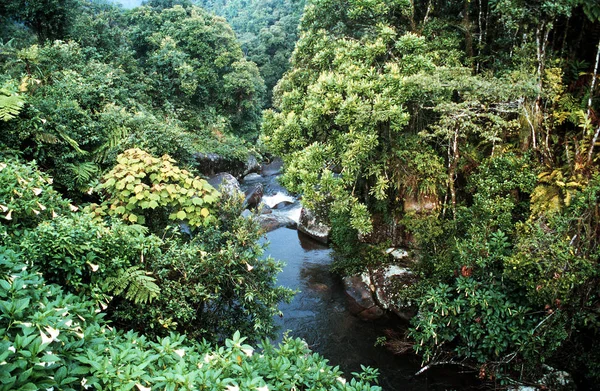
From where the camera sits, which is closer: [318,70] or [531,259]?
[531,259]

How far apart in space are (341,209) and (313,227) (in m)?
5.99

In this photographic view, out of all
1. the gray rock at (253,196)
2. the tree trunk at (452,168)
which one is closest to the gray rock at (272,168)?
the gray rock at (253,196)

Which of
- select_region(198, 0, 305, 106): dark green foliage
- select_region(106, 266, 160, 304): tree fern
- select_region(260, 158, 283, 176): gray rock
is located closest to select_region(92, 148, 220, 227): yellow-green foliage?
select_region(106, 266, 160, 304): tree fern

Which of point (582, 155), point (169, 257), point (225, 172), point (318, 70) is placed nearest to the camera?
point (169, 257)

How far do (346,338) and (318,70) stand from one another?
23.7 ft

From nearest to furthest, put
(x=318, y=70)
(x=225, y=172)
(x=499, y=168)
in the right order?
(x=499, y=168), (x=318, y=70), (x=225, y=172)

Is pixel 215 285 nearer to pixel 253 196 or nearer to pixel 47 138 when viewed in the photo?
pixel 47 138

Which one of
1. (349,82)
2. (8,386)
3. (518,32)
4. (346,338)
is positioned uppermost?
(518,32)

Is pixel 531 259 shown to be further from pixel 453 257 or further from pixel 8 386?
pixel 8 386

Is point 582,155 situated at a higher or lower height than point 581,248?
higher

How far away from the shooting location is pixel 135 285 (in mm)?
4328

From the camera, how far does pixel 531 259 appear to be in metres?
5.88

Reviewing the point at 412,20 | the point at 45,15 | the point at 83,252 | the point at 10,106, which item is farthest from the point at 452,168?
the point at 45,15

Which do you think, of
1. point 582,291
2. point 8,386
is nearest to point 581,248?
point 582,291
